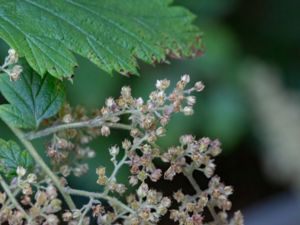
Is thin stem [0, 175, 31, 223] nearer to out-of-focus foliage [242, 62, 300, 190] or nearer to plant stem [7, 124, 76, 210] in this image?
plant stem [7, 124, 76, 210]

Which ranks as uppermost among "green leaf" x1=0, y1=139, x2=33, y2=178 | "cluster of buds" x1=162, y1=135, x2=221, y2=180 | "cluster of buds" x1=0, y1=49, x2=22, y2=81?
"cluster of buds" x1=0, y1=49, x2=22, y2=81

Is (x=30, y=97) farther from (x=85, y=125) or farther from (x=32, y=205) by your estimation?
(x=32, y=205)

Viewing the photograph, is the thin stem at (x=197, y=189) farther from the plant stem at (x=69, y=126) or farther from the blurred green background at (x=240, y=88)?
the blurred green background at (x=240, y=88)

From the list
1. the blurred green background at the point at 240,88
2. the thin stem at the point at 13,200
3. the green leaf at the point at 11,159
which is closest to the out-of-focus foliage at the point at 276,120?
the blurred green background at the point at 240,88

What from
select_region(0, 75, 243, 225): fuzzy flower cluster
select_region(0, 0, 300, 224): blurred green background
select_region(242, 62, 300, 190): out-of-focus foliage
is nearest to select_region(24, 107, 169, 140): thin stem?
select_region(0, 75, 243, 225): fuzzy flower cluster

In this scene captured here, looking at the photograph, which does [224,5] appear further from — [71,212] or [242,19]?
[71,212]

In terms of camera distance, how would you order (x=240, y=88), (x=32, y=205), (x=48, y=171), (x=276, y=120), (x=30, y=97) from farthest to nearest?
(x=276, y=120) → (x=240, y=88) → (x=30, y=97) → (x=48, y=171) → (x=32, y=205)

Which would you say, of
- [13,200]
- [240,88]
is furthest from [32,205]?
[240,88]
